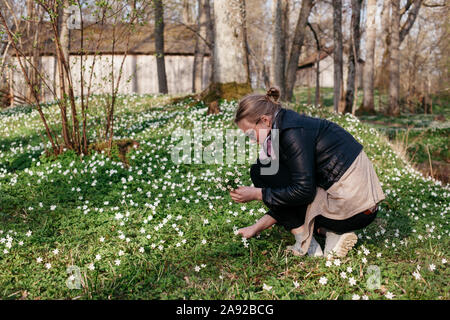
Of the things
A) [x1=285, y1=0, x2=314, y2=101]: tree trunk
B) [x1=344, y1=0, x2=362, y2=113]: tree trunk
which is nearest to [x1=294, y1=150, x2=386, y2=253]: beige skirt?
[x1=285, y1=0, x2=314, y2=101]: tree trunk

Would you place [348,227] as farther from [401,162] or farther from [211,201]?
[401,162]

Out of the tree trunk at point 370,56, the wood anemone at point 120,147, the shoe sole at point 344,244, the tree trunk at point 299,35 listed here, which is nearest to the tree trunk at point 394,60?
the tree trunk at point 370,56

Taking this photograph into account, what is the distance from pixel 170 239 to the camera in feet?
12.9

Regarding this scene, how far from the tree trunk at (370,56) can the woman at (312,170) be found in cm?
1528

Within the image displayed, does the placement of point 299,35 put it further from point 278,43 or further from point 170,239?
point 170,239

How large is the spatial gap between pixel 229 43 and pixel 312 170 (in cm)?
749

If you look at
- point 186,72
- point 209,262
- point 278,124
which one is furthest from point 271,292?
point 186,72

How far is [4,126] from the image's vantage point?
9.81m

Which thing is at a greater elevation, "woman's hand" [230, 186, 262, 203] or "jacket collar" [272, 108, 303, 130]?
"jacket collar" [272, 108, 303, 130]

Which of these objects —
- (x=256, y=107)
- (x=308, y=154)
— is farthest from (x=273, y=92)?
(x=308, y=154)

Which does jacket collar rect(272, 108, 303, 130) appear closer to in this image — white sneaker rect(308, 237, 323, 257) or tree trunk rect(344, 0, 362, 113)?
white sneaker rect(308, 237, 323, 257)

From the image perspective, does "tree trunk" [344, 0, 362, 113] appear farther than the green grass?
Yes

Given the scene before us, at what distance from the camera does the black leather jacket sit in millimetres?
2910

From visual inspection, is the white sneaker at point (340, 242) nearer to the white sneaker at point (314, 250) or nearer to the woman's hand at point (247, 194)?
the white sneaker at point (314, 250)
